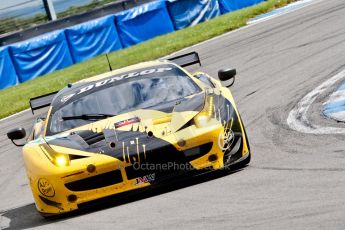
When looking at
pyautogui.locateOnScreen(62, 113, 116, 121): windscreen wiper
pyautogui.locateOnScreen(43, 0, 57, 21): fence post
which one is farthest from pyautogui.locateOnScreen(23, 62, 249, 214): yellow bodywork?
pyautogui.locateOnScreen(43, 0, 57, 21): fence post

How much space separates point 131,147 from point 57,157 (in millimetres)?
682

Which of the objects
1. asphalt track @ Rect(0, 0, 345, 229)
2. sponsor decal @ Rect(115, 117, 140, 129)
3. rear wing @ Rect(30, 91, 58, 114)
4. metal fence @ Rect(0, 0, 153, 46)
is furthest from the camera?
metal fence @ Rect(0, 0, 153, 46)

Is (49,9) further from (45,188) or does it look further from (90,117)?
(45,188)

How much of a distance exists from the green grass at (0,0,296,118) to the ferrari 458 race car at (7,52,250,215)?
11.0 meters

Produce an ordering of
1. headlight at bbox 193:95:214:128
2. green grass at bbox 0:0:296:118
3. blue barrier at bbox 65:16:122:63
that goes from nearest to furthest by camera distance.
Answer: headlight at bbox 193:95:214:128 → green grass at bbox 0:0:296:118 → blue barrier at bbox 65:16:122:63

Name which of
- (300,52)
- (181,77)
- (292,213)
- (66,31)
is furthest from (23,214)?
(66,31)

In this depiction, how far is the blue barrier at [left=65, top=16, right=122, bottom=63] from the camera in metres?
26.8

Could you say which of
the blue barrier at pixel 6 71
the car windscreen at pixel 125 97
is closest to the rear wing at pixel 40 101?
the car windscreen at pixel 125 97

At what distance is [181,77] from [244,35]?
11.5 m

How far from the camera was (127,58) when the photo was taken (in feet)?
73.2

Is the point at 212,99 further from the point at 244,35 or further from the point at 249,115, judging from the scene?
the point at 244,35

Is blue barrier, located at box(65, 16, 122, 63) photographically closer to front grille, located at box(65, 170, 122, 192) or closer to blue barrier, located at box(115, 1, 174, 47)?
blue barrier, located at box(115, 1, 174, 47)

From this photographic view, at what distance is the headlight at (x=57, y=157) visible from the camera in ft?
22.0

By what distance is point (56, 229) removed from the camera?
251 inches
